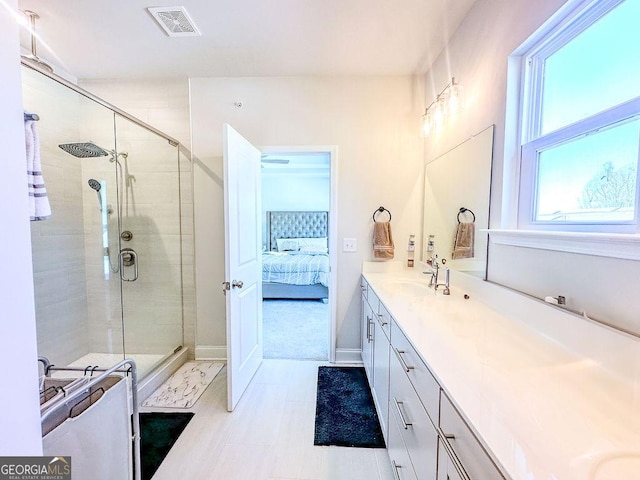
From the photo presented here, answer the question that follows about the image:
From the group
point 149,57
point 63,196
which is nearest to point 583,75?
point 149,57

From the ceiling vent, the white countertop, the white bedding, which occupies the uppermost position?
the ceiling vent

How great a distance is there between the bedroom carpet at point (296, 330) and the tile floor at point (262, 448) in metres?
0.64

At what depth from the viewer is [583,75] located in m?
1.12

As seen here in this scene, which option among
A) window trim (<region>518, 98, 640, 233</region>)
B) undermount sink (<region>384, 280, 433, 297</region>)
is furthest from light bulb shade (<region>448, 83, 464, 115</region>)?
undermount sink (<region>384, 280, 433, 297</region>)

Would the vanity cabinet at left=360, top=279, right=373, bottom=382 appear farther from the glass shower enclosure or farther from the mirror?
the glass shower enclosure

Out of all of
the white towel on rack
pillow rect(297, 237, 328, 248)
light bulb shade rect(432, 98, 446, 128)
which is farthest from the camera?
pillow rect(297, 237, 328, 248)

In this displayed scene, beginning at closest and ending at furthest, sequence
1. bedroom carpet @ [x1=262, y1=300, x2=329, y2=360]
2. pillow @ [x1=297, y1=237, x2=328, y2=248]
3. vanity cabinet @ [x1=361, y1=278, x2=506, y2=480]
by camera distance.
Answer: vanity cabinet @ [x1=361, y1=278, x2=506, y2=480]
bedroom carpet @ [x1=262, y1=300, x2=329, y2=360]
pillow @ [x1=297, y1=237, x2=328, y2=248]

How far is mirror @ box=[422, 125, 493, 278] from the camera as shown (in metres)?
1.67

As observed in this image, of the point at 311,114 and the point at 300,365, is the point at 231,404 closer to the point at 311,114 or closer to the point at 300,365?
the point at 300,365

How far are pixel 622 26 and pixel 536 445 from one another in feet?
4.39

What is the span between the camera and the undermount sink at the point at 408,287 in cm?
195

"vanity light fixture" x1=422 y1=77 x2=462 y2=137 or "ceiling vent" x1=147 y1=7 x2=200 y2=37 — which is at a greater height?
"ceiling vent" x1=147 y1=7 x2=200 y2=37

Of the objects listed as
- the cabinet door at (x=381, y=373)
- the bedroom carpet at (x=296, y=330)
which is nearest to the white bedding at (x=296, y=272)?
the bedroom carpet at (x=296, y=330)

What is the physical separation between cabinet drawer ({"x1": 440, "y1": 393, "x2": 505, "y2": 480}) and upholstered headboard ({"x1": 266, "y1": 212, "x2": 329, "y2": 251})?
19.6ft
